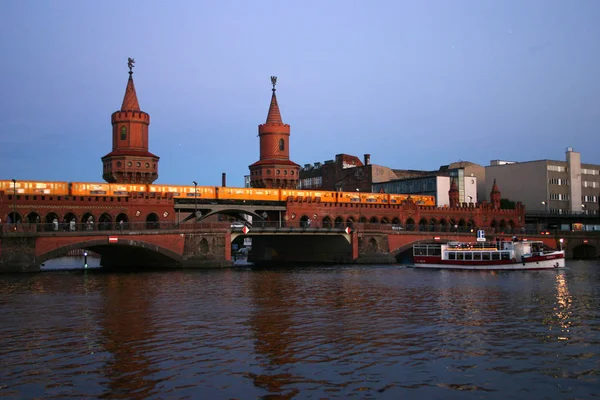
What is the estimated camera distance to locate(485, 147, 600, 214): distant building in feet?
475

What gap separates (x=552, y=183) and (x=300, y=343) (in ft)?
415

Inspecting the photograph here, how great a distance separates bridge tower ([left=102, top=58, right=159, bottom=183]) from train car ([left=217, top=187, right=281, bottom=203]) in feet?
41.6

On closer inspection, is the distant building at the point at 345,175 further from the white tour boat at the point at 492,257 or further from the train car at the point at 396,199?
the white tour boat at the point at 492,257

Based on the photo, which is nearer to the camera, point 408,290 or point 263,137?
point 408,290

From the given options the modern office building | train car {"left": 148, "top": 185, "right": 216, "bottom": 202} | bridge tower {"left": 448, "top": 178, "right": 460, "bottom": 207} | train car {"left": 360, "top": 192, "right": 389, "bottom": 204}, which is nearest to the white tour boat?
train car {"left": 360, "top": 192, "right": 389, "bottom": 204}

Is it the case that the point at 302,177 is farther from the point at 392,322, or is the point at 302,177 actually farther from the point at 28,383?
the point at 28,383

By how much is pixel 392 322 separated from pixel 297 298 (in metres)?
13.4

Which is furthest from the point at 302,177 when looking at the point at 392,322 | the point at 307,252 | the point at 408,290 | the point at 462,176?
the point at 392,322

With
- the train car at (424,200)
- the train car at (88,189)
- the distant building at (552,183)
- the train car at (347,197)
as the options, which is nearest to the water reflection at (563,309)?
the train car at (347,197)

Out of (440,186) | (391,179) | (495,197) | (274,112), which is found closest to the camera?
(274,112)

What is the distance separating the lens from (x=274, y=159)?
122062 millimetres

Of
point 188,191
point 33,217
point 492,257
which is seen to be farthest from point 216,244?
point 492,257

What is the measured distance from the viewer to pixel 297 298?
162 ft

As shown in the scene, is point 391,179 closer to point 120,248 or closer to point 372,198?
point 372,198
